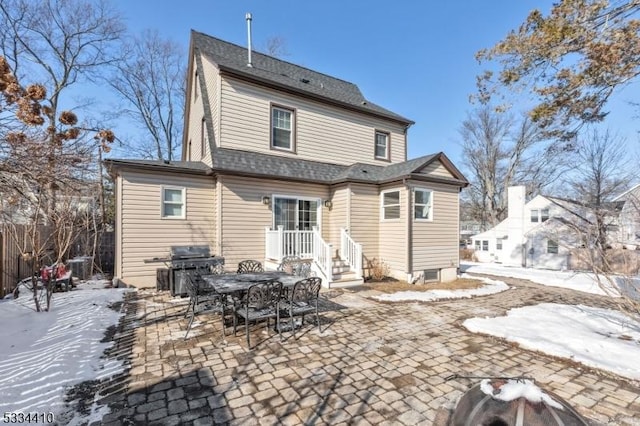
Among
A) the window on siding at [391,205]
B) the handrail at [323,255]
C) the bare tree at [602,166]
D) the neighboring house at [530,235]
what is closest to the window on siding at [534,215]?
the neighboring house at [530,235]

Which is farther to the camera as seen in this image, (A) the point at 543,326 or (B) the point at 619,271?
(A) the point at 543,326

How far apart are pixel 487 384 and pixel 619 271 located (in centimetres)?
397

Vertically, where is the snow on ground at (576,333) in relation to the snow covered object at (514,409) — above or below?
below

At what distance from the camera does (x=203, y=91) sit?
10508 mm

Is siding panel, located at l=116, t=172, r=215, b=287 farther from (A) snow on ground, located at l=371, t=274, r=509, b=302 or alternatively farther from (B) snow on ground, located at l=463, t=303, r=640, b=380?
(B) snow on ground, located at l=463, t=303, r=640, b=380

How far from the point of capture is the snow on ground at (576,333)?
3.94 meters

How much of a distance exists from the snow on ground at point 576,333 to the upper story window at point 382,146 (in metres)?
8.02

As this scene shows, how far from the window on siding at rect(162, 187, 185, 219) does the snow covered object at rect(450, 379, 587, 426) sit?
28.2 feet

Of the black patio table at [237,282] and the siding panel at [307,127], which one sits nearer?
the black patio table at [237,282]

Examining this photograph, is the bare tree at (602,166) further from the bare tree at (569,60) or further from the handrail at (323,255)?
the handrail at (323,255)

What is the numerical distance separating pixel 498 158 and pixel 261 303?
1115 inches

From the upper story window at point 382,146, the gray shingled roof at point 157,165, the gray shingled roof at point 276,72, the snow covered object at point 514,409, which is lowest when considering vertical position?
the snow covered object at point 514,409

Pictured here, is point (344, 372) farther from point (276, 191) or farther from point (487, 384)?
point (276, 191)

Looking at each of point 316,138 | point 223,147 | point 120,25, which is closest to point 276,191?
point 223,147
